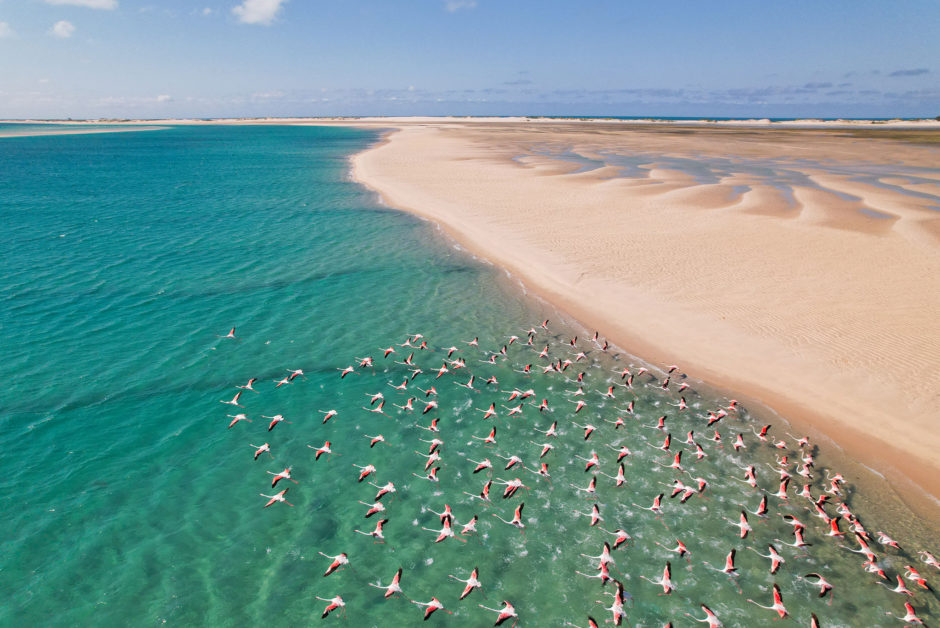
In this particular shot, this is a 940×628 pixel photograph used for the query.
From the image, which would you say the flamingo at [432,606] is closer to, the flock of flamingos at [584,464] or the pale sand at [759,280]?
the flock of flamingos at [584,464]

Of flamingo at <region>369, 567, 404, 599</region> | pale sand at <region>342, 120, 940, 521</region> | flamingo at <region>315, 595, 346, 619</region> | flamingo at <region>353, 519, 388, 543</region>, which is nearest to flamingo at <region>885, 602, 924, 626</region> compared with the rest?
pale sand at <region>342, 120, 940, 521</region>

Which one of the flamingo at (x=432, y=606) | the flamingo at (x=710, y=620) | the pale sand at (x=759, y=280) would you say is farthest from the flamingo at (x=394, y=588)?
the pale sand at (x=759, y=280)

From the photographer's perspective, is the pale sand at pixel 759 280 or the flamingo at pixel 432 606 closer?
the flamingo at pixel 432 606

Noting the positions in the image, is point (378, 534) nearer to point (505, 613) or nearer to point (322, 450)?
point (322, 450)

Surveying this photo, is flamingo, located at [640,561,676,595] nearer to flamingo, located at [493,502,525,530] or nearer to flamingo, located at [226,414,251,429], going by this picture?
flamingo, located at [493,502,525,530]

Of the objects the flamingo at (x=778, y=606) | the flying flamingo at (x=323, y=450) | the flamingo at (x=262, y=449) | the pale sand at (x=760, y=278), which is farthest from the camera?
the pale sand at (x=760, y=278)

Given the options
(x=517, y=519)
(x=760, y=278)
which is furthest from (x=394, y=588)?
(x=760, y=278)
